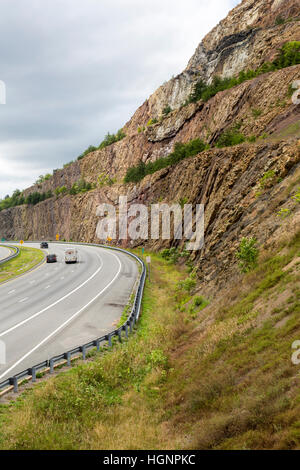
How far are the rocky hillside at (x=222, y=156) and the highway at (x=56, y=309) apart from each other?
671cm

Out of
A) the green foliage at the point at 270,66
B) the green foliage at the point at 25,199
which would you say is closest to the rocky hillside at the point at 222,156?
the green foliage at the point at 270,66

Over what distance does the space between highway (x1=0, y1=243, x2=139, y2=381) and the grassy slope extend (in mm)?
2424

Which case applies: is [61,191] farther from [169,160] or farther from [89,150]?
[169,160]

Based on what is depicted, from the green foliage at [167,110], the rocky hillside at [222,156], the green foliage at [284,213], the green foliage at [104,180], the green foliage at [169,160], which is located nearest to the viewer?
the green foliage at [284,213]

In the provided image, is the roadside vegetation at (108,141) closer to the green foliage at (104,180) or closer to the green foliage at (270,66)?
the green foliage at (104,180)

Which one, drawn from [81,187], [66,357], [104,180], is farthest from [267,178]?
[81,187]

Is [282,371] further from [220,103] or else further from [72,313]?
[220,103]

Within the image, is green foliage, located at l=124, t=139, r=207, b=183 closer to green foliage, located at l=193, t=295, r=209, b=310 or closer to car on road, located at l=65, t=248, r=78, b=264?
car on road, located at l=65, t=248, r=78, b=264

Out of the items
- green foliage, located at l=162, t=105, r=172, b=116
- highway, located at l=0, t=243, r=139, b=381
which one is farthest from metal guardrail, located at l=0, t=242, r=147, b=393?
green foliage, located at l=162, t=105, r=172, b=116

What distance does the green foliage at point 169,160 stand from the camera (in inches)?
1762

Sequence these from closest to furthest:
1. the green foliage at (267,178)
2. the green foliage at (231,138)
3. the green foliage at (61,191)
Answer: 1. the green foliage at (267,178)
2. the green foliage at (231,138)
3. the green foliage at (61,191)

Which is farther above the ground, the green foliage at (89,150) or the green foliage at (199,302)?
the green foliage at (89,150)
